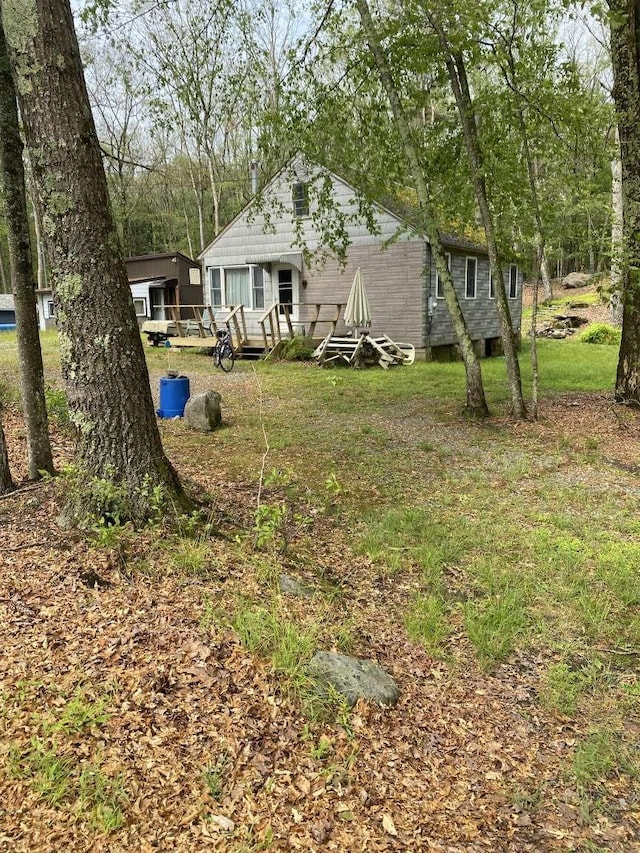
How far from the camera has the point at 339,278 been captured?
1680 cm

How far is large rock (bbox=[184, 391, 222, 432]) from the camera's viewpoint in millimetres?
7625

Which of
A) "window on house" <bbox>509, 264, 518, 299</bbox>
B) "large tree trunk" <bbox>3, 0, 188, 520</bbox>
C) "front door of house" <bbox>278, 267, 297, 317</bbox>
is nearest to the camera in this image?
"large tree trunk" <bbox>3, 0, 188, 520</bbox>

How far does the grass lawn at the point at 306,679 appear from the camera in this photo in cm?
201

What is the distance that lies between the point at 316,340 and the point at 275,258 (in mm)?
3134

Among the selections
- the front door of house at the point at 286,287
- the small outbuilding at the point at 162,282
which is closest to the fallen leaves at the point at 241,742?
the front door of house at the point at 286,287

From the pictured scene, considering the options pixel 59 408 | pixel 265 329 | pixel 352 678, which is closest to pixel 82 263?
pixel 352 678

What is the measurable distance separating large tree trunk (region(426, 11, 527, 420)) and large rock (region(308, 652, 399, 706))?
20.5 feet

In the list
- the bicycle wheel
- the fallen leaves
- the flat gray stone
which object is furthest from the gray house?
the fallen leaves

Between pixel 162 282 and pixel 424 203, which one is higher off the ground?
pixel 162 282

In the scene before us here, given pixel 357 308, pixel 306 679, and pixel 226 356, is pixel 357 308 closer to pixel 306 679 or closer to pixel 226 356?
pixel 226 356

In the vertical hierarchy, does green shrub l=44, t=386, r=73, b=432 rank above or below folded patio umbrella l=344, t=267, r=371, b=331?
below

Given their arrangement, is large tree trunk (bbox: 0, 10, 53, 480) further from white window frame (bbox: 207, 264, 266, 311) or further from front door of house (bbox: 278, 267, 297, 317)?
white window frame (bbox: 207, 264, 266, 311)

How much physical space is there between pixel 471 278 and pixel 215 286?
8408mm

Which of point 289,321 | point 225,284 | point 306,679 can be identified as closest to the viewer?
point 306,679
